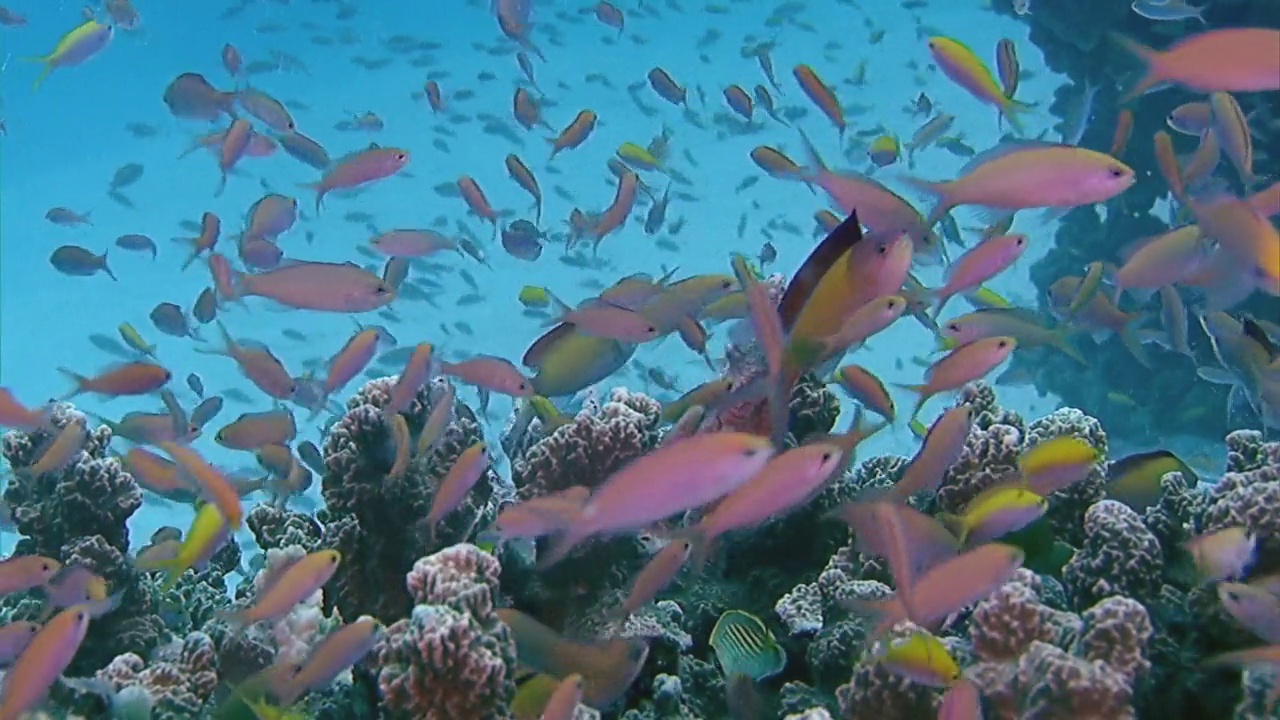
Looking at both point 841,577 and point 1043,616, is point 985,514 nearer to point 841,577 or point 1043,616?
point 1043,616

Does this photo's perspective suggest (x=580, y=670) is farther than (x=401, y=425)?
No

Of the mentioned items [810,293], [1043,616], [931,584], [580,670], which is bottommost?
[580,670]

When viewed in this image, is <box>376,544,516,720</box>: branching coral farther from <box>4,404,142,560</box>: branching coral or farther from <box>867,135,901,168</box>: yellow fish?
<box>867,135,901,168</box>: yellow fish

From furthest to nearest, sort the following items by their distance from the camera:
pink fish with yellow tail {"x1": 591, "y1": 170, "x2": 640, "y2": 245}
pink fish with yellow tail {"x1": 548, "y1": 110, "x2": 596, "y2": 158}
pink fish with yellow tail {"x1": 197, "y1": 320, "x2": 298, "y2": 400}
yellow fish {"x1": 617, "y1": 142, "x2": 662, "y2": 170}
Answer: yellow fish {"x1": 617, "y1": 142, "x2": 662, "y2": 170} → pink fish with yellow tail {"x1": 548, "y1": 110, "x2": 596, "y2": 158} → pink fish with yellow tail {"x1": 591, "y1": 170, "x2": 640, "y2": 245} → pink fish with yellow tail {"x1": 197, "y1": 320, "x2": 298, "y2": 400}

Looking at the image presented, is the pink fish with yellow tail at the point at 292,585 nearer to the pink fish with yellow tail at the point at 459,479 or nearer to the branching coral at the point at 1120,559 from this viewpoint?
the pink fish with yellow tail at the point at 459,479

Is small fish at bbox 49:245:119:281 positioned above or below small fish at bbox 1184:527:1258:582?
below

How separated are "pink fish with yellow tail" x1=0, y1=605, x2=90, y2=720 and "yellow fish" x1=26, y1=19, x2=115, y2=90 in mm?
7449

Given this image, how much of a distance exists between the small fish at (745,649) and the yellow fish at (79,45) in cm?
826

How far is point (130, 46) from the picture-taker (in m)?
64.8

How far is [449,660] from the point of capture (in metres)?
2.37

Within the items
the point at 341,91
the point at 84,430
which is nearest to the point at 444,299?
the point at 341,91

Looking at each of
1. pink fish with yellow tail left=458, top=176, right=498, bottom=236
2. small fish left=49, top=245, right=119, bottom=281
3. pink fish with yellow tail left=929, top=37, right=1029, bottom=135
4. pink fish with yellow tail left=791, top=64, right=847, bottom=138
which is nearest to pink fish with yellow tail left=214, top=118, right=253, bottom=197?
pink fish with yellow tail left=458, top=176, right=498, bottom=236

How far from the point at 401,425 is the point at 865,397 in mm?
1974

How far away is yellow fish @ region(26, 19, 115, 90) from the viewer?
8.39 meters
